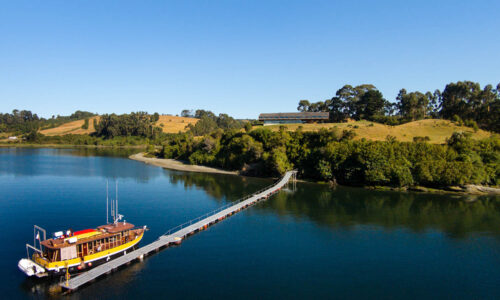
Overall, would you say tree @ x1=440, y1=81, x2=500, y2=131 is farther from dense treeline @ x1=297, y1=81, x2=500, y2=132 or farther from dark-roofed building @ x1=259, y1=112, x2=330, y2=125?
dark-roofed building @ x1=259, y1=112, x2=330, y2=125

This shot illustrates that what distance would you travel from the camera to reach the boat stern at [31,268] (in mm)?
30109

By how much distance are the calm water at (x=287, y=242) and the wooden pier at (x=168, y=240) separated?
90 centimetres

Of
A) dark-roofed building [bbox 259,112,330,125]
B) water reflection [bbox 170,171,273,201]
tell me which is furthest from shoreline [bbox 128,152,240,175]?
dark-roofed building [bbox 259,112,330,125]

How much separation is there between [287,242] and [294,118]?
9468 cm

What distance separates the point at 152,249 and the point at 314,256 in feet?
61.1

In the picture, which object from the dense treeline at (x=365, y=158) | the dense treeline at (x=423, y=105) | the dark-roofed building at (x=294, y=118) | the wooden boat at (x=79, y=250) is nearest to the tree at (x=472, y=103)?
the dense treeline at (x=423, y=105)

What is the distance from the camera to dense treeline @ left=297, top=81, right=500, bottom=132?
11200 cm

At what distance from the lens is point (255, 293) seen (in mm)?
29094

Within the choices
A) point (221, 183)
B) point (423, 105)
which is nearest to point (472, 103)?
point (423, 105)

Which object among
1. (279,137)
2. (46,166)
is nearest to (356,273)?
(279,137)

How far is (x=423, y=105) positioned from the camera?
132875mm

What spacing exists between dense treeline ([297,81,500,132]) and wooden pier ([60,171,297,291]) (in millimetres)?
88601

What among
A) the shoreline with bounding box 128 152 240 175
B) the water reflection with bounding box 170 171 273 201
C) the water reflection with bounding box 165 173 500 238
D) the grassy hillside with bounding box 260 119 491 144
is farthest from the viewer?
the shoreline with bounding box 128 152 240 175

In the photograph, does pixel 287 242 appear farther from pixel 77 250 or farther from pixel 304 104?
pixel 304 104
